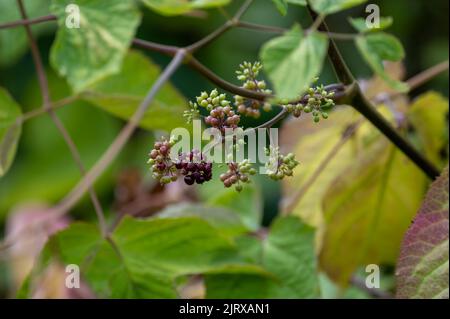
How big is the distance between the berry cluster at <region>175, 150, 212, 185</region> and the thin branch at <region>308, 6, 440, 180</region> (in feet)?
0.36

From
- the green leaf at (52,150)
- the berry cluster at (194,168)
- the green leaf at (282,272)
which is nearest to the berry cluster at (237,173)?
the berry cluster at (194,168)

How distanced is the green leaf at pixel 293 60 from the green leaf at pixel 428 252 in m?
0.19

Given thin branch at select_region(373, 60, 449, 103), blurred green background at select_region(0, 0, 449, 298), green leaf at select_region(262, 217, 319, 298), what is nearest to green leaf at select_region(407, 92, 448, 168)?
thin branch at select_region(373, 60, 449, 103)

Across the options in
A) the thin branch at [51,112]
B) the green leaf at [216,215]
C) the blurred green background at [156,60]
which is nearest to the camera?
the thin branch at [51,112]

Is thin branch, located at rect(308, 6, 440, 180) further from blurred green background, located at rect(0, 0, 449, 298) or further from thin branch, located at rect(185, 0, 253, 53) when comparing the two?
blurred green background, located at rect(0, 0, 449, 298)

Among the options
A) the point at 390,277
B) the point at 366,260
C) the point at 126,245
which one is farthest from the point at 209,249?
the point at 390,277

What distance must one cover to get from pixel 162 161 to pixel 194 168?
2 cm

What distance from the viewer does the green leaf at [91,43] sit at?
485 mm

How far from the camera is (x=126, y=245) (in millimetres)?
624

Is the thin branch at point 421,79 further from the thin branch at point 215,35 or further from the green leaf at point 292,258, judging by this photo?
the thin branch at point 215,35

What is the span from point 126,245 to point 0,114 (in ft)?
0.54

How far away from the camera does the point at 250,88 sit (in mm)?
444

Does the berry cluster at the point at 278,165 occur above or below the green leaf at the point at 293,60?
below
